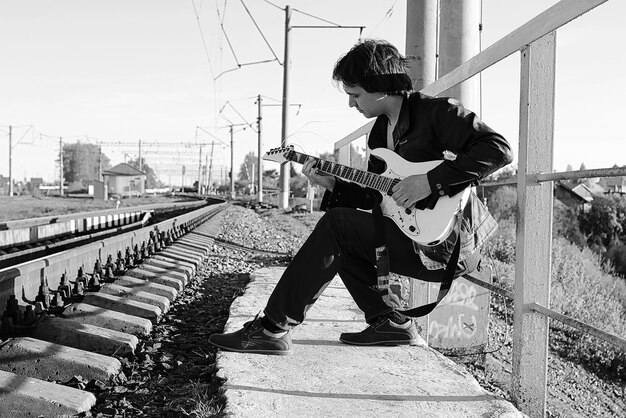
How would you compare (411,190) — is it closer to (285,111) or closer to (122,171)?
(285,111)

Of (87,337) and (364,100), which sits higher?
(364,100)

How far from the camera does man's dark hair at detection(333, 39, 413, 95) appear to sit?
2.73 meters

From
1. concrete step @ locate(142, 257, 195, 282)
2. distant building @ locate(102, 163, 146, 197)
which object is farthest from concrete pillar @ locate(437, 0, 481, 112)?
distant building @ locate(102, 163, 146, 197)

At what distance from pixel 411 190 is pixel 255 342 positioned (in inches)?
37.6

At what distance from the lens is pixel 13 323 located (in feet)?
9.56

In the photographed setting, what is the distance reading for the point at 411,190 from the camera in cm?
258

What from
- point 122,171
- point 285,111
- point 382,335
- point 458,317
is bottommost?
point 458,317

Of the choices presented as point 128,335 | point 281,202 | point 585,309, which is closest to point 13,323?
point 128,335

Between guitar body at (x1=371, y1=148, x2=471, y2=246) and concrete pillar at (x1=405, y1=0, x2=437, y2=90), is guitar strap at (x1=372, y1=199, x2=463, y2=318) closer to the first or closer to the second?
guitar body at (x1=371, y1=148, x2=471, y2=246)

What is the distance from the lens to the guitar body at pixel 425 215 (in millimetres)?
2596

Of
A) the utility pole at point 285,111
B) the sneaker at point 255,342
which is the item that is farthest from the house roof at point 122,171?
the sneaker at point 255,342

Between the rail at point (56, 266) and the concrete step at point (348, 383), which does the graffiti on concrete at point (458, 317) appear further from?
the rail at point (56, 266)

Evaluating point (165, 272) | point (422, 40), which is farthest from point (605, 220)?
point (165, 272)

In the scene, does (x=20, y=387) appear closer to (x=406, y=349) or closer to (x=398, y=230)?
(x=398, y=230)
